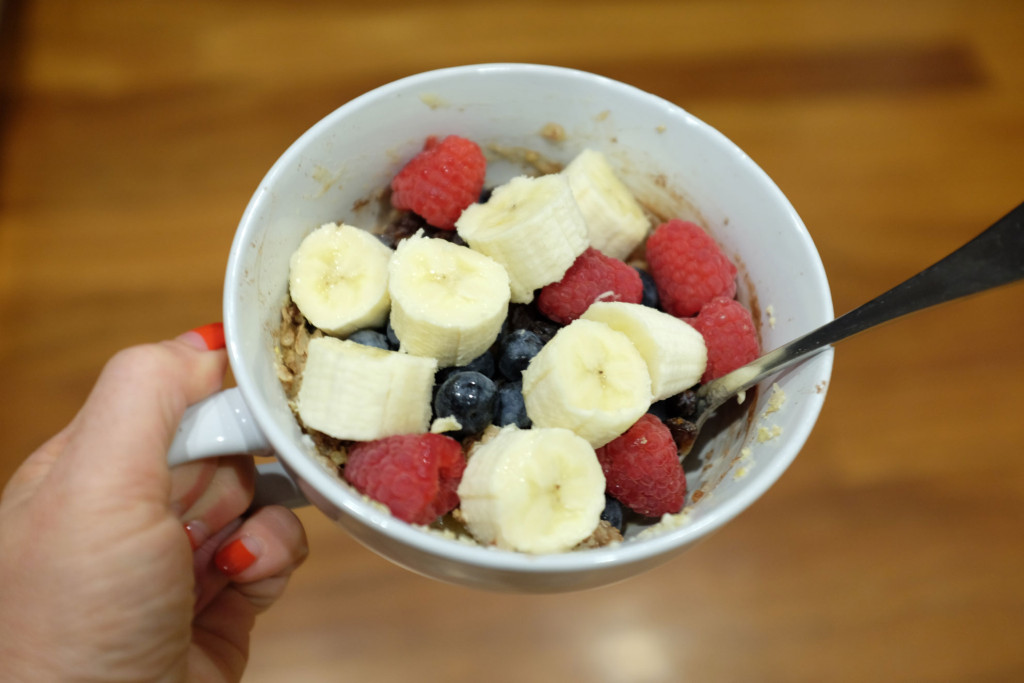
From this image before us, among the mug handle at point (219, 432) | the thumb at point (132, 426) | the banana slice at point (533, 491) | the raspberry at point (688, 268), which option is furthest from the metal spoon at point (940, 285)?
the thumb at point (132, 426)

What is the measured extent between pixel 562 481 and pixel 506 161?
0.45m

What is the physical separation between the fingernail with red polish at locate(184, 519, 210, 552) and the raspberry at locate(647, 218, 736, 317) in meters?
0.65

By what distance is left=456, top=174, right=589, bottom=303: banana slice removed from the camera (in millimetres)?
740

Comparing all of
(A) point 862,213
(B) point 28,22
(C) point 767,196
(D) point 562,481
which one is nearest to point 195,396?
(D) point 562,481

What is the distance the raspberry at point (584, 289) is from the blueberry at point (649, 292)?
36 millimetres

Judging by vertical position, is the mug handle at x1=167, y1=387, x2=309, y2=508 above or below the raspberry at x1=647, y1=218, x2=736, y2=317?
below

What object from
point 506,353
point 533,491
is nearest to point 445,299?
point 506,353

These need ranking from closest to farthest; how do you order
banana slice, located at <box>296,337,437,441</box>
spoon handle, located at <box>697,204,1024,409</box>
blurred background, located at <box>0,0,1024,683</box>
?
spoon handle, located at <box>697,204,1024,409</box>, banana slice, located at <box>296,337,437,441</box>, blurred background, located at <box>0,0,1024,683</box>

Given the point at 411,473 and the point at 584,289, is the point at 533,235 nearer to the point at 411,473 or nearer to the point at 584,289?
the point at 584,289

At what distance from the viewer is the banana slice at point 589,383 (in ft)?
2.27

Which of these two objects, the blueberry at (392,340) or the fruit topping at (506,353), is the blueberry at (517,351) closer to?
the fruit topping at (506,353)

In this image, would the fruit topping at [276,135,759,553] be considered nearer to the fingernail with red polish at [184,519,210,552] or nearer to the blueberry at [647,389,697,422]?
the blueberry at [647,389,697,422]

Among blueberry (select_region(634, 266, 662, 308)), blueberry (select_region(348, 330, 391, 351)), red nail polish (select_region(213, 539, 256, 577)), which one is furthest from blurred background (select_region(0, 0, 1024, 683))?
blueberry (select_region(348, 330, 391, 351))

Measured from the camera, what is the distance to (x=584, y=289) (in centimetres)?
79
